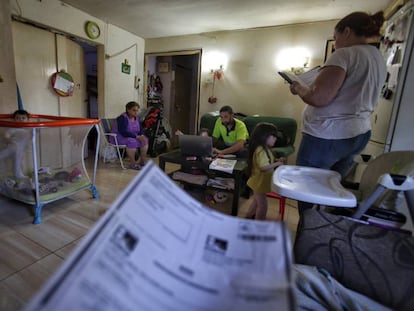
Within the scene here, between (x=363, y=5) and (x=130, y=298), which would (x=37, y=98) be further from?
(x=363, y=5)

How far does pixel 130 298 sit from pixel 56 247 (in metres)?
1.53

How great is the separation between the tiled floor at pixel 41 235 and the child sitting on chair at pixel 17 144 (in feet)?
1.17

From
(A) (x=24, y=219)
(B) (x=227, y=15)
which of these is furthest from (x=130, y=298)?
(B) (x=227, y=15)

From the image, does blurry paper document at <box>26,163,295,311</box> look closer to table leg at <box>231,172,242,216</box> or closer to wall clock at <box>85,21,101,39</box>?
table leg at <box>231,172,242,216</box>

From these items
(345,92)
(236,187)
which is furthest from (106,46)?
(345,92)

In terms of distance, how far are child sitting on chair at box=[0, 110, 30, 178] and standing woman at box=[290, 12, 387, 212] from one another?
6.52 feet

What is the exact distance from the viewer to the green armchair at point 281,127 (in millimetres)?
2744

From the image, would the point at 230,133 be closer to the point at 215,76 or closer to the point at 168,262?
the point at 215,76

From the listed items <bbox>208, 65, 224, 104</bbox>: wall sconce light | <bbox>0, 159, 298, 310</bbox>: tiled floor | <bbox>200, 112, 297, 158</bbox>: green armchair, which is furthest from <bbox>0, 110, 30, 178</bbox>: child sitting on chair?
<bbox>208, 65, 224, 104</bbox>: wall sconce light

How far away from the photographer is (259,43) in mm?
3322

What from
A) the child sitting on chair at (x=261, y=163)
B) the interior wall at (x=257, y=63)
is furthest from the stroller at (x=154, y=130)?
the child sitting on chair at (x=261, y=163)

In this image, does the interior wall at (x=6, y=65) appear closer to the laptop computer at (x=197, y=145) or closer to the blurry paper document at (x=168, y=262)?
the laptop computer at (x=197, y=145)

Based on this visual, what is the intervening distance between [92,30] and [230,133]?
252 cm

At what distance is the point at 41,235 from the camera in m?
1.52
